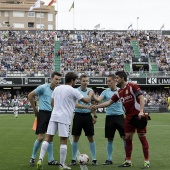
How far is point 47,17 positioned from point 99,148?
104 metres

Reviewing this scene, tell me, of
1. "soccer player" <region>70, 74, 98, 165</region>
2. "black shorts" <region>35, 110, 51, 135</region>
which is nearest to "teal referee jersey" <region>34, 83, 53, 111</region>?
"black shorts" <region>35, 110, 51, 135</region>

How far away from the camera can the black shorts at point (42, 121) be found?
1271cm

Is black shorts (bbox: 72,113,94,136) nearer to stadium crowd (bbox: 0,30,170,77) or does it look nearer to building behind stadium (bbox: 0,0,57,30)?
stadium crowd (bbox: 0,30,170,77)

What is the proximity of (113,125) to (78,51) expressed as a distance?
55378 mm

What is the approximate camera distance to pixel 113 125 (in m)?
13.2

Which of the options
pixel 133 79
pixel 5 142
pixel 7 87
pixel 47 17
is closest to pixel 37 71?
pixel 7 87

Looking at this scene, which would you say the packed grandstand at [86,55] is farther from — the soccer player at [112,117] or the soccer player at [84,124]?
the soccer player at [84,124]

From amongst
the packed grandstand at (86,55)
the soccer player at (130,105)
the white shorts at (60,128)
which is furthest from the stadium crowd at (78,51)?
the white shorts at (60,128)

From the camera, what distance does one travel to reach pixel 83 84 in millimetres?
12773

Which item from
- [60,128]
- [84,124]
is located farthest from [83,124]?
[60,128]

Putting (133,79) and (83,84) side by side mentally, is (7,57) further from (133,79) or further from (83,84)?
(83,84)

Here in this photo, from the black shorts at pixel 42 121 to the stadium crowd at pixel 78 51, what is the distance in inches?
1843

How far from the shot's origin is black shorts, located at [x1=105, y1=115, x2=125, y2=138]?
43.2ft

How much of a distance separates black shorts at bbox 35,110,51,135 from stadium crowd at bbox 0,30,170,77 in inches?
1843
